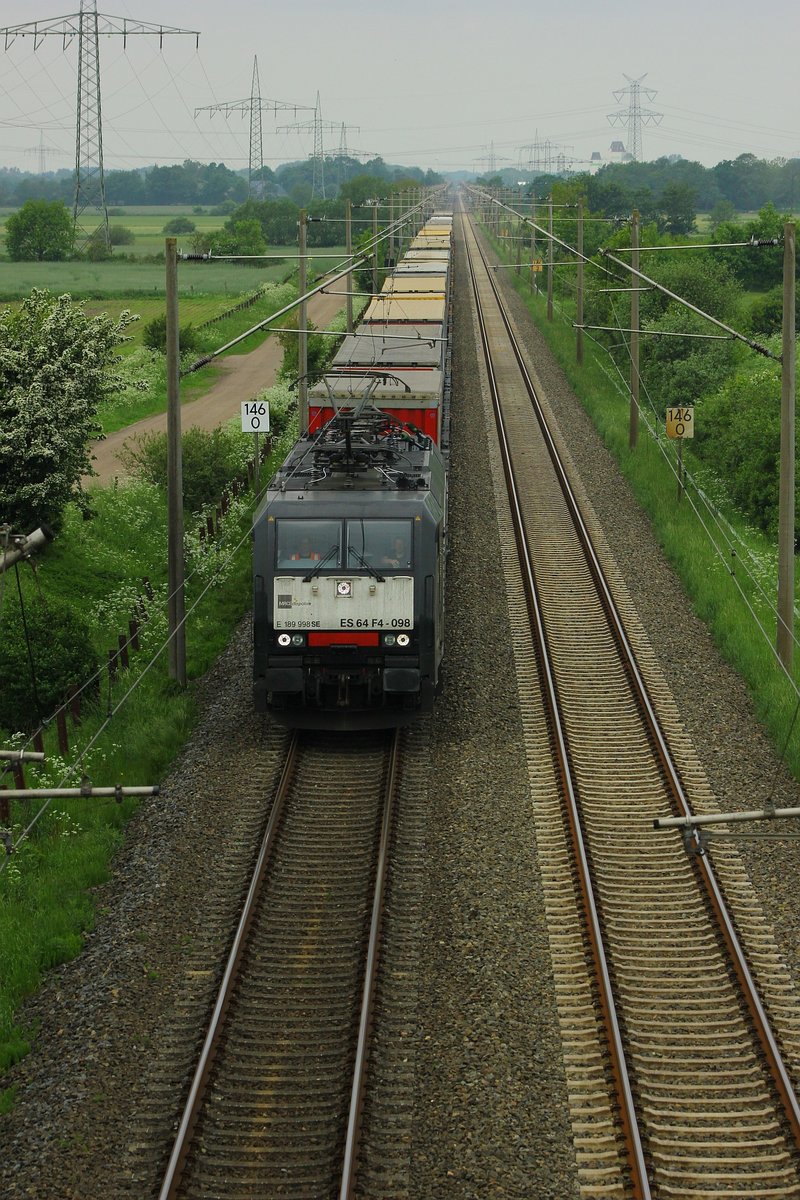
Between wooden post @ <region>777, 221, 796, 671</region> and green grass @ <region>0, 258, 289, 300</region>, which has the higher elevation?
green grass @ <region>0, 258, 289, 300</region>

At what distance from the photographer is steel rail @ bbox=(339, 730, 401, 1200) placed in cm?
869

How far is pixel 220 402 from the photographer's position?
4472 cm

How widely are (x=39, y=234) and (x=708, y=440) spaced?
68095 millimetres

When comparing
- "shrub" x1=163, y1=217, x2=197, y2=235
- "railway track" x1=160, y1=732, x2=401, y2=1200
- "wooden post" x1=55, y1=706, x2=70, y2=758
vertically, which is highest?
"shrub" x1=163, y1=217, x2=197, y2=235

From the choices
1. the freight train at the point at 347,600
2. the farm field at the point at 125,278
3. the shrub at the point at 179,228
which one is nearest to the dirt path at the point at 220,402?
the farm field at the point at 125,278

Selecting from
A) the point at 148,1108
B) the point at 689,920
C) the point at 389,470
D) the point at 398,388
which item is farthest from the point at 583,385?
the point at 148,1108

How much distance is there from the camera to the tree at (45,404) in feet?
76.3

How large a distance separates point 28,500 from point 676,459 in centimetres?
1616

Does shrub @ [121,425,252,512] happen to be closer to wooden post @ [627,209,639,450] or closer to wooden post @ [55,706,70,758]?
wooden post @ [627,209,639,450]

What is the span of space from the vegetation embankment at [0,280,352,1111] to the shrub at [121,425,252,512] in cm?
4

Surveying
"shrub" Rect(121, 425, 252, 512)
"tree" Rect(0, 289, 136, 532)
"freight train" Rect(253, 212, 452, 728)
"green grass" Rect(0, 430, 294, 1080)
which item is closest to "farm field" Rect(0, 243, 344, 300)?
"shrub" Rect(121, 425, 252, 512)

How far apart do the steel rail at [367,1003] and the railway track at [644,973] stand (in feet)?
4.92

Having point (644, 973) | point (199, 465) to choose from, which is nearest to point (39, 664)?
point (644, 973)

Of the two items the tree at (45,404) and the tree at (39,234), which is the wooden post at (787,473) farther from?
the tree at (39,234)
